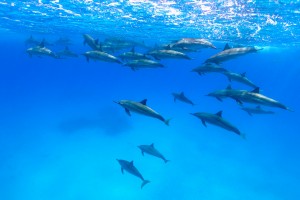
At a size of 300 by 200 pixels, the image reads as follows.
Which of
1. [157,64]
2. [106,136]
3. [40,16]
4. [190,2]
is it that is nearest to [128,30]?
[40,16]

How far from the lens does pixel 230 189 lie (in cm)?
2245

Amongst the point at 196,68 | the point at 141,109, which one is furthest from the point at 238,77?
the point at 141,109

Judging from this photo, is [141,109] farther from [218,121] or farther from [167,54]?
[167,54]

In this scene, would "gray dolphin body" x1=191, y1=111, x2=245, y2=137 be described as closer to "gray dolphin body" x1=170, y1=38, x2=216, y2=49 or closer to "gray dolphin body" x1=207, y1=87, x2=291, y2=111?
"gray dolphin body" x1=207, y1=87, x2=291, y2=111

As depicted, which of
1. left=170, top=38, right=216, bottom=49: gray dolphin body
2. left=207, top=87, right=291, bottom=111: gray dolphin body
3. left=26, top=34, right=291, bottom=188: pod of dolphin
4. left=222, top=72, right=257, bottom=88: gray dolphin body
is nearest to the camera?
left=26, top=34, right=291, bottom=188: pod of dolphin

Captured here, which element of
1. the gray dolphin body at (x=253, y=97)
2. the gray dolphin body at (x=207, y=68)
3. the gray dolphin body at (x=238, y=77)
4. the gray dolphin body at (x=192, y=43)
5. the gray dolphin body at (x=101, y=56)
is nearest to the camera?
the gray dolphin body at (x=253, y=97)

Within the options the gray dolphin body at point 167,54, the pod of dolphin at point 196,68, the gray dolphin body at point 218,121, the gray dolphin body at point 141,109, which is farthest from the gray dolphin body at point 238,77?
the gray dolphin body at point 141,109

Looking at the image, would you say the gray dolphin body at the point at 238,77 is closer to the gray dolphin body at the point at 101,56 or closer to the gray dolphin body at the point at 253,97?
the gray dolphin body at the point at 253,97

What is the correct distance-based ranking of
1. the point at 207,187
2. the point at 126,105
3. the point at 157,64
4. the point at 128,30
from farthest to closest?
the point at 128,30, the point at 207,187, the point at 157,64, the point at 126,105

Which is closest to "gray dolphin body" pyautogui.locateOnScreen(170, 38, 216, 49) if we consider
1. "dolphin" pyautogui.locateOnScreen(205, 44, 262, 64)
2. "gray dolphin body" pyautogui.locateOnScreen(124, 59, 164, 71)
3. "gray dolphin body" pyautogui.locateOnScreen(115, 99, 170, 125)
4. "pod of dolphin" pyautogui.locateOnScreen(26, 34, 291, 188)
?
"pod of dolphin" pyautogui.locateOnScreen(26, 34, 291, 188)

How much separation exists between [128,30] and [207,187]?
16968 mm

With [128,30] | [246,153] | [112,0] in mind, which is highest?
[112,0]

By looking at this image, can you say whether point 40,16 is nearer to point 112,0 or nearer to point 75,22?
point 75,22

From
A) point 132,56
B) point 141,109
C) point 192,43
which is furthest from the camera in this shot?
point 132,56
